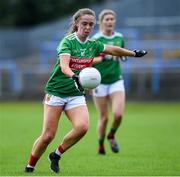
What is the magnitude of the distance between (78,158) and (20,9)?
27.0m

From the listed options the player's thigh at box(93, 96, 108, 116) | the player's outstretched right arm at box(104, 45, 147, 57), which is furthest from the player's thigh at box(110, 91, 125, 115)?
the player's outstretched right arm at box(104, 45, 147, 57)

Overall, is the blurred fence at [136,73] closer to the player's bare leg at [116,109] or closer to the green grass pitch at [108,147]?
the green grass pitch at [108,147]

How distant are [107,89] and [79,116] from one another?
12.5ft

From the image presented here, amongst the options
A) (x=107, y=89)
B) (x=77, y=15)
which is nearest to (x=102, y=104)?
(x=107, y=89)

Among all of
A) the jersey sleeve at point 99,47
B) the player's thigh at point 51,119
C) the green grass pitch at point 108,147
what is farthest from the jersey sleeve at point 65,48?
the green grass pitch at point 108,147

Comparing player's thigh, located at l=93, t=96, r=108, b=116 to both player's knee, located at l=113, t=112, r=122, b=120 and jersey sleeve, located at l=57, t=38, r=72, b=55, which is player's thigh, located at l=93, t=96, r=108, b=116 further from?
jersey sleeve, located at l=57, t=38, r=72, b=55

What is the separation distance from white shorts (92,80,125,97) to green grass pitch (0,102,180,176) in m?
1.09

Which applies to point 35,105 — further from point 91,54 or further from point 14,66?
point 91,54

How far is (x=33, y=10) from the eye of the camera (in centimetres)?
4009

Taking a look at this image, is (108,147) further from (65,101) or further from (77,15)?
(77,15)

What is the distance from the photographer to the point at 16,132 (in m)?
19.0

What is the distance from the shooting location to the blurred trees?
39.5 meters

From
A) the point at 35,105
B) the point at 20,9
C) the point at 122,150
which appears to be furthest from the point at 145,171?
the point at 20,9

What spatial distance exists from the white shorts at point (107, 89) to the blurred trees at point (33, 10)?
25071 mm
